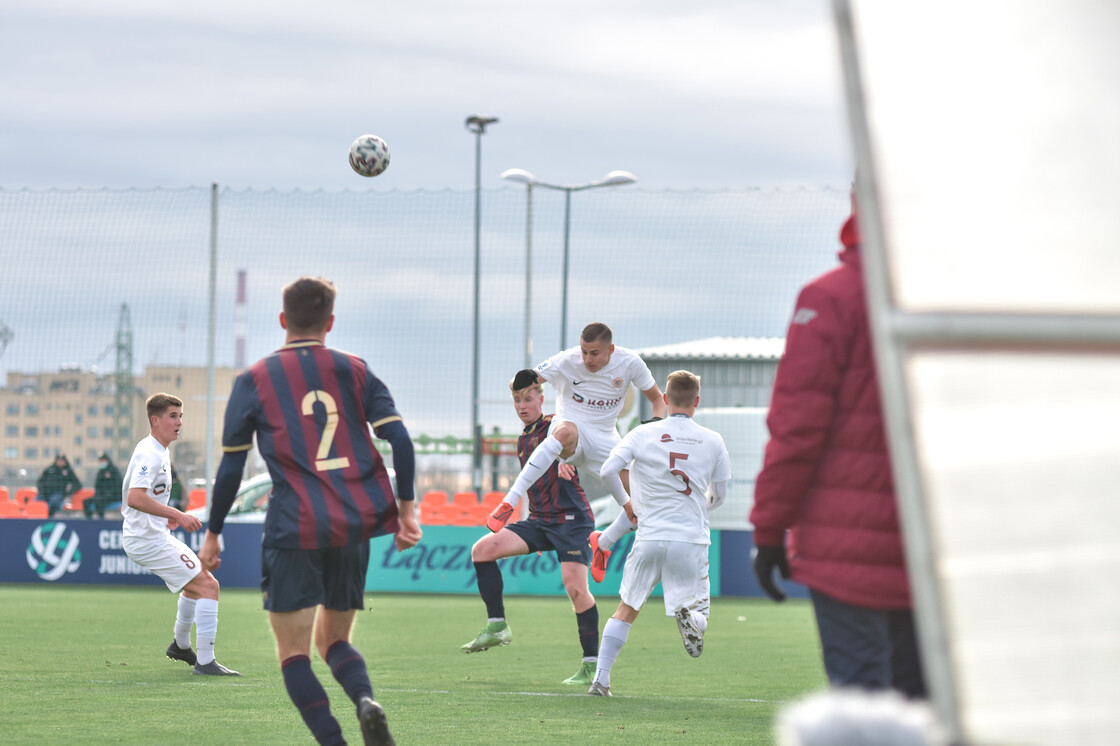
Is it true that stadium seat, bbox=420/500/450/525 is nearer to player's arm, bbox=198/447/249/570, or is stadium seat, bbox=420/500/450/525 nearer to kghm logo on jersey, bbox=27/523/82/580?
kghm logo on jersey, bbox=27/523/82/580

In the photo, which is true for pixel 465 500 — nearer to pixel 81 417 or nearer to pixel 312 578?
pixel 81 417

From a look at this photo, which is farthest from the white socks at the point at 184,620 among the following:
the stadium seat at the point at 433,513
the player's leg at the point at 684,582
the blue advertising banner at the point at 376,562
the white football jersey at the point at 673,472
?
the stadium seat at the point at 433,513

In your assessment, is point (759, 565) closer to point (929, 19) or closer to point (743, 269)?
point (929, 19)

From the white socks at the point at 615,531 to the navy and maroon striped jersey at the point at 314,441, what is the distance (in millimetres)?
3694

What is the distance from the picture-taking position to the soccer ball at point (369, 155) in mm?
11875

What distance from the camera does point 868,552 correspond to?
3291mm

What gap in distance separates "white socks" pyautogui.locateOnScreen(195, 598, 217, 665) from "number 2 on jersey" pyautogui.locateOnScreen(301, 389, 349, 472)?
4.00 m

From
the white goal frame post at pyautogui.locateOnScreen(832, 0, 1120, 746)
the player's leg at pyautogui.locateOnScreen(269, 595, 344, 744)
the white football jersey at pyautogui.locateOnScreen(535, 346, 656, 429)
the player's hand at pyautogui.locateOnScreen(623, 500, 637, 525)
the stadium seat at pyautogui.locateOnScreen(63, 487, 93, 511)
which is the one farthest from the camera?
the stadium seat at pyautogui.locateOnScreen(63, 487, 93, 511)

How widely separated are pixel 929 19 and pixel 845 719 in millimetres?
1217

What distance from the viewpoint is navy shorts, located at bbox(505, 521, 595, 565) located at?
8.82 metres

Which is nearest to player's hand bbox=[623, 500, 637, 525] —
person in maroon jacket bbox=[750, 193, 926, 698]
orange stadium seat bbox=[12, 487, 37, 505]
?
person in maroon jacket bbox=[750, 193, 926, 698]

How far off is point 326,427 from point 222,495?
0.48 m

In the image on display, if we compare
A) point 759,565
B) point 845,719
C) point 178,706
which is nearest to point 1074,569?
point 845,719

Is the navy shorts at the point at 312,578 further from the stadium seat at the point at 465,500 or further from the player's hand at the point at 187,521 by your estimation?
the stadium seat at the point at 465,500
